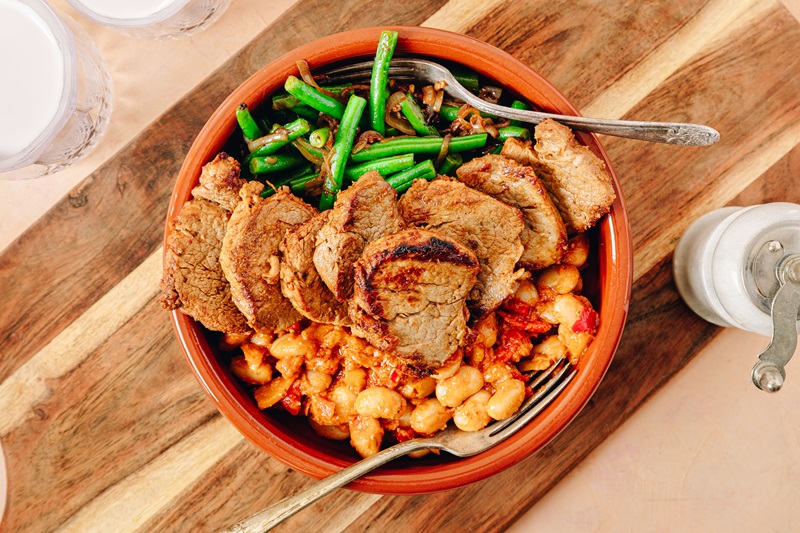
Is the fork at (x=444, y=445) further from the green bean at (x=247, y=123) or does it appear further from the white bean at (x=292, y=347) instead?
the green bean at (x=247, y=123)

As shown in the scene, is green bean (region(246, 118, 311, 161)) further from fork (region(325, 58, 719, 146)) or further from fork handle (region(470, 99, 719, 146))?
fork handle (region(470, 99, 719, 146))

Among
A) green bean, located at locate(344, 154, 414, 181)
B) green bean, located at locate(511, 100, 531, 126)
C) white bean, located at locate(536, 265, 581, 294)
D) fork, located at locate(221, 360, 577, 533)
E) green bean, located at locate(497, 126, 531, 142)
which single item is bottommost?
fork, located at locate(221, 360, 577, 533)

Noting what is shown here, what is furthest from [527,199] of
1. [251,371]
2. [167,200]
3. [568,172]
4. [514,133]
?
[167,200]

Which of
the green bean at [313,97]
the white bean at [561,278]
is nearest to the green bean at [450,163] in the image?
the green bean at [313,97]

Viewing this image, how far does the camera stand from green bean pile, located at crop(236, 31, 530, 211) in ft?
8.38

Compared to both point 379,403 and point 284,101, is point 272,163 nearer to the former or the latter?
point 284,101

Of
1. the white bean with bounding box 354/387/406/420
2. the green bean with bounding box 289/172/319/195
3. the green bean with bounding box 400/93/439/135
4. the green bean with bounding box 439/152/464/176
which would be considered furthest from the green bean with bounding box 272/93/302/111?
the white bean with bounding box 354/387/406/420

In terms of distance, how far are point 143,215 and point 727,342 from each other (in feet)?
9.56

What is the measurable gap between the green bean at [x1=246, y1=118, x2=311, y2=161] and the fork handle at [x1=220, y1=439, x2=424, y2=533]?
1306mm

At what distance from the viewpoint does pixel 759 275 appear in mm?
2625

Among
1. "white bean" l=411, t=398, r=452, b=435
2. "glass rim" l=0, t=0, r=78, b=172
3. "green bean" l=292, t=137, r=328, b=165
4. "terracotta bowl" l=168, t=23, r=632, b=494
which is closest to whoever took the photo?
"terracotta bowl" l=168, t=23, r=632, b=494

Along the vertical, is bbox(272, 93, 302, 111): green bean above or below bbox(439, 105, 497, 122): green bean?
above

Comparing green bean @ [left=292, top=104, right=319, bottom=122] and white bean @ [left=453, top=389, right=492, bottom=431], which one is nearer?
white bean @ [left=453, top=389, right=492, bottom=431]

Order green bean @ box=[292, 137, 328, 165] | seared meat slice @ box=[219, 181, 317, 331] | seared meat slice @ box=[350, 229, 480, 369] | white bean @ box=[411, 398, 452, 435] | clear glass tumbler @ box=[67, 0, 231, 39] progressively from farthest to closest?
clear glass tumbler @ box=[67, 0, 231, 39] → green bean @ box=[292, 137, 328, 165] → white bean @ box=[411, 398, 452, 435] → seared meat slice @ box=[219, 181, 317, 331] → seared meat slice @ box=[350, 229, 480, 369]
